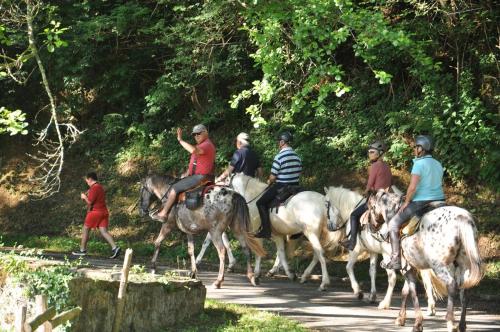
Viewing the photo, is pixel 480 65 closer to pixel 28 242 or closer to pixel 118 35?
pixel 118 35

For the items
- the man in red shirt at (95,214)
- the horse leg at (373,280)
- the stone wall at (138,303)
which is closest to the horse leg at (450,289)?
the horse leg at (373,280)

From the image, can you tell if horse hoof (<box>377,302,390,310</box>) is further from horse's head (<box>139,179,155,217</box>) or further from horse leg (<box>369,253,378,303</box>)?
horse's head (<box>139,179,155,217</box>)

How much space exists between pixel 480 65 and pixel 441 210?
9.54m

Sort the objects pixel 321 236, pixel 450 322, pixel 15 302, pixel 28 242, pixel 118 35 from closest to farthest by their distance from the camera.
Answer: pixel 15 302 → pixel 450 322 → pixel 321 236 → pixel 28 242 → pixel 118 35

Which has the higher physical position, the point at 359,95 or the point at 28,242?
the point at 359,95

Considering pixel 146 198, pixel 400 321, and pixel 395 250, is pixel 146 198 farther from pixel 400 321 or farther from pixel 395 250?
pixel 400 321

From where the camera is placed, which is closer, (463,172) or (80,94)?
(463,172)

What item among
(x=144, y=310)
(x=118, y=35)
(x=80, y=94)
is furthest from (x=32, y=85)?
(x=144, y=310)

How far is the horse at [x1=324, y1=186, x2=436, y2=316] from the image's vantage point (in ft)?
49.0

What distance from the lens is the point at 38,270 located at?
11.6 m

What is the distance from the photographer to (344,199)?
1731cm

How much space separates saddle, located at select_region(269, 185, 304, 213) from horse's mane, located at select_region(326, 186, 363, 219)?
0.99m

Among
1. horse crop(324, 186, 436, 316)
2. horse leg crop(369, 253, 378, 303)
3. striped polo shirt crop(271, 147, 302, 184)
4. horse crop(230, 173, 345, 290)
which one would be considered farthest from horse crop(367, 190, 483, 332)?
striped polo shirt crop(271, 147, 302, 184)

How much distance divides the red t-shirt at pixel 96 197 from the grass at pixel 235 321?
26.9ft
